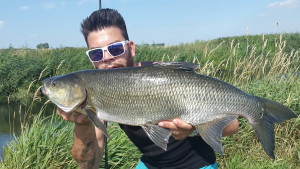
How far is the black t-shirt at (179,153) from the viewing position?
2.41 metres

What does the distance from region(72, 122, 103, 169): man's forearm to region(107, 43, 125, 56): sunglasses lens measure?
2.20 ft

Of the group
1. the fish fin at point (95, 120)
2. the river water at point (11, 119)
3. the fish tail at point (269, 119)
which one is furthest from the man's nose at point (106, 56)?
the river water at point (11, 119)

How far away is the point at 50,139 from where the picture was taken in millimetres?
4191

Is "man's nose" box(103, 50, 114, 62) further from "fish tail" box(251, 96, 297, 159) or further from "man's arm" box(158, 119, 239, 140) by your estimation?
"fish tail" box(251, 96, 297, 159)

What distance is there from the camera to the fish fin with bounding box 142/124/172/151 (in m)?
2.15

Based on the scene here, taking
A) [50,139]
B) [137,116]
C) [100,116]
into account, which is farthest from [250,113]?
[50,139]

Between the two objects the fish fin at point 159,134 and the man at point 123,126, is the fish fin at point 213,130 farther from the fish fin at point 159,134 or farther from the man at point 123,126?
the fish fin at point 159,134

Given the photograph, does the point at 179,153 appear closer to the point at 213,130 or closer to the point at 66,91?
the point at 213,130

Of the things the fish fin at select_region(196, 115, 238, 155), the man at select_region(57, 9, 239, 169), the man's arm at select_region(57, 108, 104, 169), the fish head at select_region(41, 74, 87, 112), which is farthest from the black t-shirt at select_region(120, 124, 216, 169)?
the fish head at select_region(41, 74, 87, 112)

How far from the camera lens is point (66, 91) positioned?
2219mm

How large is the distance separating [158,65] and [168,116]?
0.40m

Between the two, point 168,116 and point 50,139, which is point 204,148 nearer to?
point 168,116

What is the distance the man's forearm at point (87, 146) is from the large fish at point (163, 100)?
0.41 meters

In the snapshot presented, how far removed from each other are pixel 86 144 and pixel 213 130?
4.11 feet
